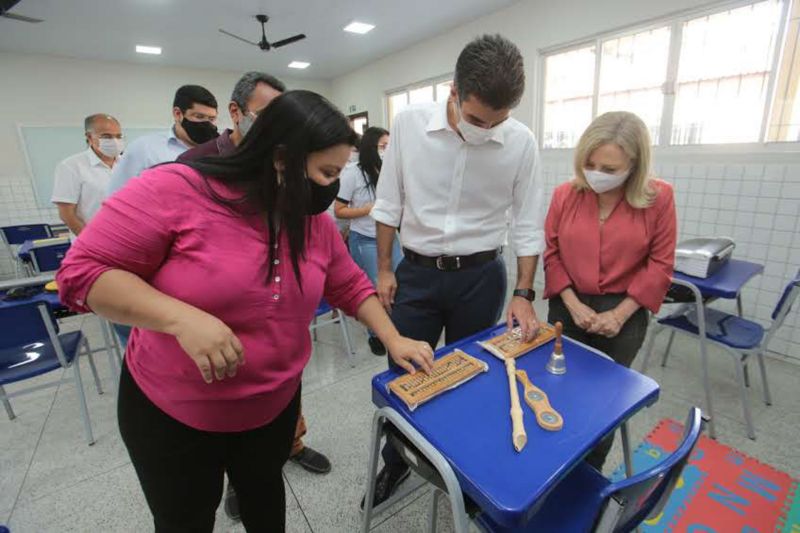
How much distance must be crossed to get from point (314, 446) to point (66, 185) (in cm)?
233

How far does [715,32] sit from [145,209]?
3.67 m

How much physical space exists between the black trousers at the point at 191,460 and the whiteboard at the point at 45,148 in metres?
5.79

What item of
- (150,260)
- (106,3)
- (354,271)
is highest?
(106,3)

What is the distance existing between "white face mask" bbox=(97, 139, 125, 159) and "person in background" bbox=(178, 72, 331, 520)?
6.04ft

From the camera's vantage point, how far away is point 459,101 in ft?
3.56

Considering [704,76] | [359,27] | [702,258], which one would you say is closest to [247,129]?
[702,258]

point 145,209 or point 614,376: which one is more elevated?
point 145,209

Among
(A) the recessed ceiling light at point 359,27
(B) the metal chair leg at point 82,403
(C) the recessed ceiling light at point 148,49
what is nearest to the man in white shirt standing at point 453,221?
(B) the metal chair leg at point 82,403

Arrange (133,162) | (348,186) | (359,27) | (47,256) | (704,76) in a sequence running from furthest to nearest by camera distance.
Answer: (359,27)
(47,256)
(704,76)
(348,186)
(133,162)

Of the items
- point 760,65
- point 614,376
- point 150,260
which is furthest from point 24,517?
point 760,65

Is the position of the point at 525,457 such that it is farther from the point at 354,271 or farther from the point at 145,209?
the point at 145,209

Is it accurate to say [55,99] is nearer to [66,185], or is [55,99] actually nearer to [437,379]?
[66,185]

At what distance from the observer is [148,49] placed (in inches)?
200

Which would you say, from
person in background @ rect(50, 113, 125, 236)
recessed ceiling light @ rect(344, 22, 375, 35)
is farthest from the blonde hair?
recessed ceiling light @ rect(344, 22, 375, 35)
